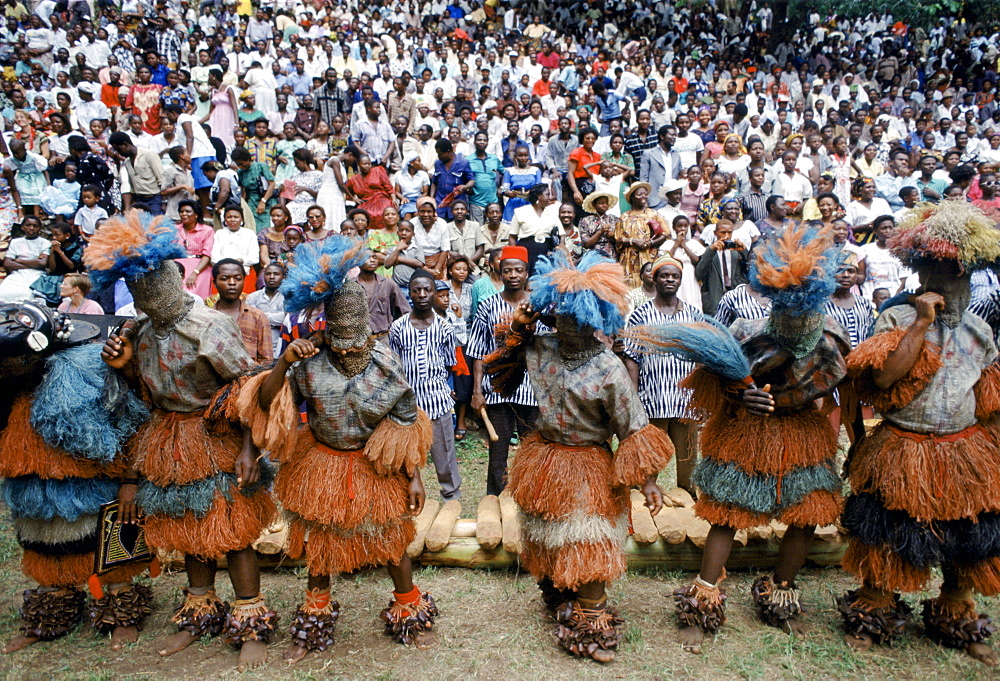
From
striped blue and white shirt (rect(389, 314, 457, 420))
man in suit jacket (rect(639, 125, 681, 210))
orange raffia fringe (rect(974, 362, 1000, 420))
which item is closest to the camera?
orange raffia fringe (rect(974, 362, 1000, 420))

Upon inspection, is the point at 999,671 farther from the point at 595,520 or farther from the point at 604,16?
the point at 604,16

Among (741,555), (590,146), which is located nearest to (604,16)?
(590,146)

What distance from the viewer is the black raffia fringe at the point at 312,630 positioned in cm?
396

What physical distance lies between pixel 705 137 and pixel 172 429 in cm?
1049

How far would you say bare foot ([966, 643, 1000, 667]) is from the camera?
391 cm

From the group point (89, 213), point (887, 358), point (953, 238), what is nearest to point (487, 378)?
point (887, 358)

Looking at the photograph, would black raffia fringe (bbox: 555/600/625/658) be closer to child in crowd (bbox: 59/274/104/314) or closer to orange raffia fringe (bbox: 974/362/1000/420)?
orange raffia fringe (bbox: 974/362/1000/420)

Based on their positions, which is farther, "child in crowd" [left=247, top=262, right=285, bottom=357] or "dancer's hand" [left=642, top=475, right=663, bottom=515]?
"child in crowd" [left=247, top=262, right=285, bottom=357]

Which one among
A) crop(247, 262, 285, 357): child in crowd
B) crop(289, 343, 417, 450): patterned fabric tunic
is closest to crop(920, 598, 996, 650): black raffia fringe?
crop(289, 343, 417, 450): patterned fabric tunic

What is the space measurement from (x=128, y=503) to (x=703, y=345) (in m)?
3.19

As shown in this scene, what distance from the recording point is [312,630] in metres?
3.97

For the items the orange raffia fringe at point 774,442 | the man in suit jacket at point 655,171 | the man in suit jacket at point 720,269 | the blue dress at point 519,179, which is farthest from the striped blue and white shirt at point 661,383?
the man in suit jacket at point 655,171

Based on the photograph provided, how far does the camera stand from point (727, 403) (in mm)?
4070

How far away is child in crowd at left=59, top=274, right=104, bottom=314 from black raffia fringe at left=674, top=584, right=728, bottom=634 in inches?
225
